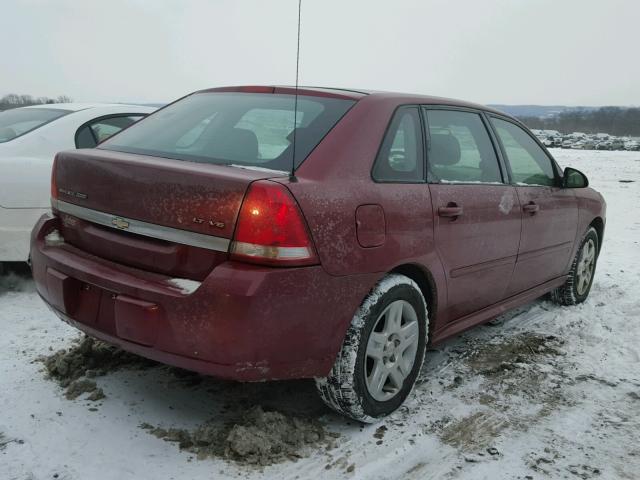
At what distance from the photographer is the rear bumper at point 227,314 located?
2.29 m

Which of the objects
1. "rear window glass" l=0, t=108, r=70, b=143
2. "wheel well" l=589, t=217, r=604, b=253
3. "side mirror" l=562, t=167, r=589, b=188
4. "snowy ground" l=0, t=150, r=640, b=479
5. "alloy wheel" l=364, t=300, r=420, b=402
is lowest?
"snowy ground" l=0, t=150, r=640, b=479

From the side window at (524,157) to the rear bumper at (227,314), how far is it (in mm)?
1775

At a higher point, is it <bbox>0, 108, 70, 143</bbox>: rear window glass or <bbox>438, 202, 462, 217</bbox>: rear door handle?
<bbox>0, 108, 70, 143</bbox>: rear window glass

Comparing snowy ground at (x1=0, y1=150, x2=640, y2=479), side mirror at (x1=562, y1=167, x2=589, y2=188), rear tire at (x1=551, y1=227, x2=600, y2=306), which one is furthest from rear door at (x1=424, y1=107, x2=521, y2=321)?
rear tire at (x1=551, y1=227, x2=600, y2=306)

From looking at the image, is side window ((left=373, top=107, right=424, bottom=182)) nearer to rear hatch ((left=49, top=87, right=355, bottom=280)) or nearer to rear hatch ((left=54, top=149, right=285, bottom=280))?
rear hatch ((left=49, top=87, right=355, bottom=280))

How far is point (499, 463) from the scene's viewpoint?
2.63 m

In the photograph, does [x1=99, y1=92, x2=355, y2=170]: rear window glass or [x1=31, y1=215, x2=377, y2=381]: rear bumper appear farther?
[x1=99, y1=92, x2=355, y2=170]: rear window glass

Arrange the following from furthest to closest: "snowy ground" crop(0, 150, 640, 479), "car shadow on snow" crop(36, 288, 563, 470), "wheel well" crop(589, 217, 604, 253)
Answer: "wheel well" crop(589, 217, 604, 253), "car shadow on snow" crop(36, 288, 563, 470), "snowy ground" crop(0, 150, 640, 479)

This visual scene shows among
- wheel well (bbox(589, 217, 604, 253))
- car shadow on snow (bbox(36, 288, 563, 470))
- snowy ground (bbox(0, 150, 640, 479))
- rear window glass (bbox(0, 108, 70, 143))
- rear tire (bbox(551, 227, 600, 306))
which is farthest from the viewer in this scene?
wheel well (bbox(589, 217, 604, 253))

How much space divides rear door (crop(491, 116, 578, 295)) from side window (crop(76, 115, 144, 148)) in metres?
2.91

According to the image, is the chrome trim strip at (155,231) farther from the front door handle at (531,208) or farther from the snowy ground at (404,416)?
the front door handle at (531,208)

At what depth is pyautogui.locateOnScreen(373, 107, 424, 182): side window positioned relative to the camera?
112 inches

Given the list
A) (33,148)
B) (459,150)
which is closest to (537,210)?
(459,150)

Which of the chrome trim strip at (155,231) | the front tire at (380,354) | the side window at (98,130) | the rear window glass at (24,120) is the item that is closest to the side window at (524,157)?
the front tire at (380,354)
